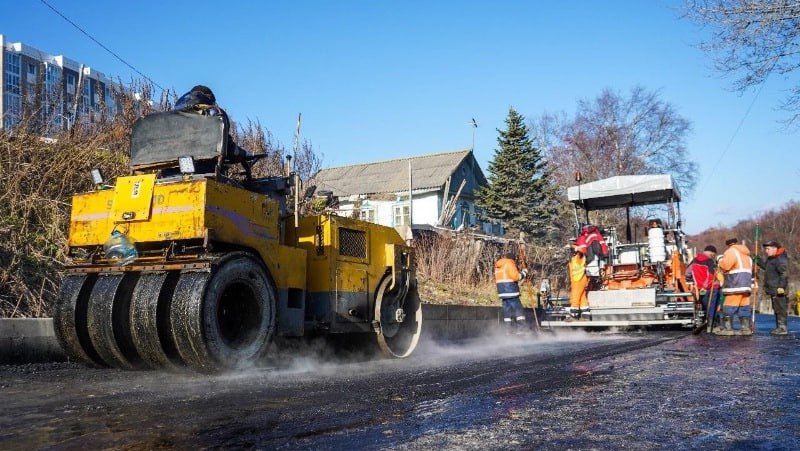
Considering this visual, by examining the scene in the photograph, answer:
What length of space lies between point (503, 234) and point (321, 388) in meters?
30.6

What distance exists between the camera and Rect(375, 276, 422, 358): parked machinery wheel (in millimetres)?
8047

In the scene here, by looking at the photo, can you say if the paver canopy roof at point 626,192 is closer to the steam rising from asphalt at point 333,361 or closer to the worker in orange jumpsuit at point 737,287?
the worker in orange jumpsuit at point 737,287

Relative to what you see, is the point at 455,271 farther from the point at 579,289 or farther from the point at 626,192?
the point at 626,192

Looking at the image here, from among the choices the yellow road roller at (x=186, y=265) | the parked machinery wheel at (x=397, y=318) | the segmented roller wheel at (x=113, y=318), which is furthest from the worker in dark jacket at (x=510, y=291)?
the segmented roller wheel at (x=113, y=318)

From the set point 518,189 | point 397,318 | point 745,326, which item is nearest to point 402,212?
point 518,189

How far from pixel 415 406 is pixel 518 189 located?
3016cm

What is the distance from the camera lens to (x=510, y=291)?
12523mm

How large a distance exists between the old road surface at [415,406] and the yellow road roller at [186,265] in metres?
0.33

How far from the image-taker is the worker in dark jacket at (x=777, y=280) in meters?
11.6

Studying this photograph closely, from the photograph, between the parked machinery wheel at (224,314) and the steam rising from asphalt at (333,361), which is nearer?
the parked machinery wheel at (224,314)

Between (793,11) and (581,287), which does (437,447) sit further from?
(793,11)

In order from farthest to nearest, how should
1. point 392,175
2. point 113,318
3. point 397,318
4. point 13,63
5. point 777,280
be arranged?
point 13,63 → point 392,175 → point 777,280 → point 397,318 → point 113,318

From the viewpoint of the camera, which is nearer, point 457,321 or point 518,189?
point 457,321

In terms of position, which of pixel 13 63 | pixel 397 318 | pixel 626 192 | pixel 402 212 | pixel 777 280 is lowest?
pixel 397 318
